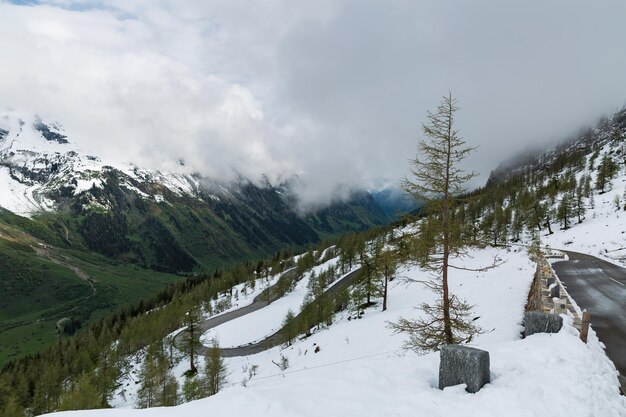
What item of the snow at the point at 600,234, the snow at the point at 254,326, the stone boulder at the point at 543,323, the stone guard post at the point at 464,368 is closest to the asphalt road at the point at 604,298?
the stone boulder at the point at 543,323

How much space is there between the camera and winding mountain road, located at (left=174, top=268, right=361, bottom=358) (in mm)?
91000

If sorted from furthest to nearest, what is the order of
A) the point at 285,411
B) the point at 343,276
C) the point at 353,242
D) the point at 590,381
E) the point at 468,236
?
the point at 353,242
the point at 343,276
the point at 468,236
the point at 590,381
the point at 285,411

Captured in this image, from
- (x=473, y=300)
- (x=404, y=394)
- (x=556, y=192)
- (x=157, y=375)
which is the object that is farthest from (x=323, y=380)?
(x=556, y=192)

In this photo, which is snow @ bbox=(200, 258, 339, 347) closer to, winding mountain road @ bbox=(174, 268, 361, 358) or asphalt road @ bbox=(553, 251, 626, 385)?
winding mountain road @ bbox=(174, 268, 361, 358)

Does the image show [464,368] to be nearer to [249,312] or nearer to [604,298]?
[604,298]

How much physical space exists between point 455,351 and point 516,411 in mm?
2032

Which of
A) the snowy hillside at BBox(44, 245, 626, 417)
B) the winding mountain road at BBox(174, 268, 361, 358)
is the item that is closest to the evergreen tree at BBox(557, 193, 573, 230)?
the winding mountain road at BBox(174, 268, 361, 358)

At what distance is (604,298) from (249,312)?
119 metres

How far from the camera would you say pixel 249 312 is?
131375 mm

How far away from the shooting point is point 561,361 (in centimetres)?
1247

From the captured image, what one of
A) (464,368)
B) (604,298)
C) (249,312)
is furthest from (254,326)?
(464,368)

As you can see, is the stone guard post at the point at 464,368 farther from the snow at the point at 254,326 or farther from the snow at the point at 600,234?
the snow at the point at 254,326

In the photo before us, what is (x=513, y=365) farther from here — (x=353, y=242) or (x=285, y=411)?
(x=353, y=242)

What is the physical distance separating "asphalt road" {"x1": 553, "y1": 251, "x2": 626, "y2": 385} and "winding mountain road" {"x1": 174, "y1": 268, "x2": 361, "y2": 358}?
46.1 metres
